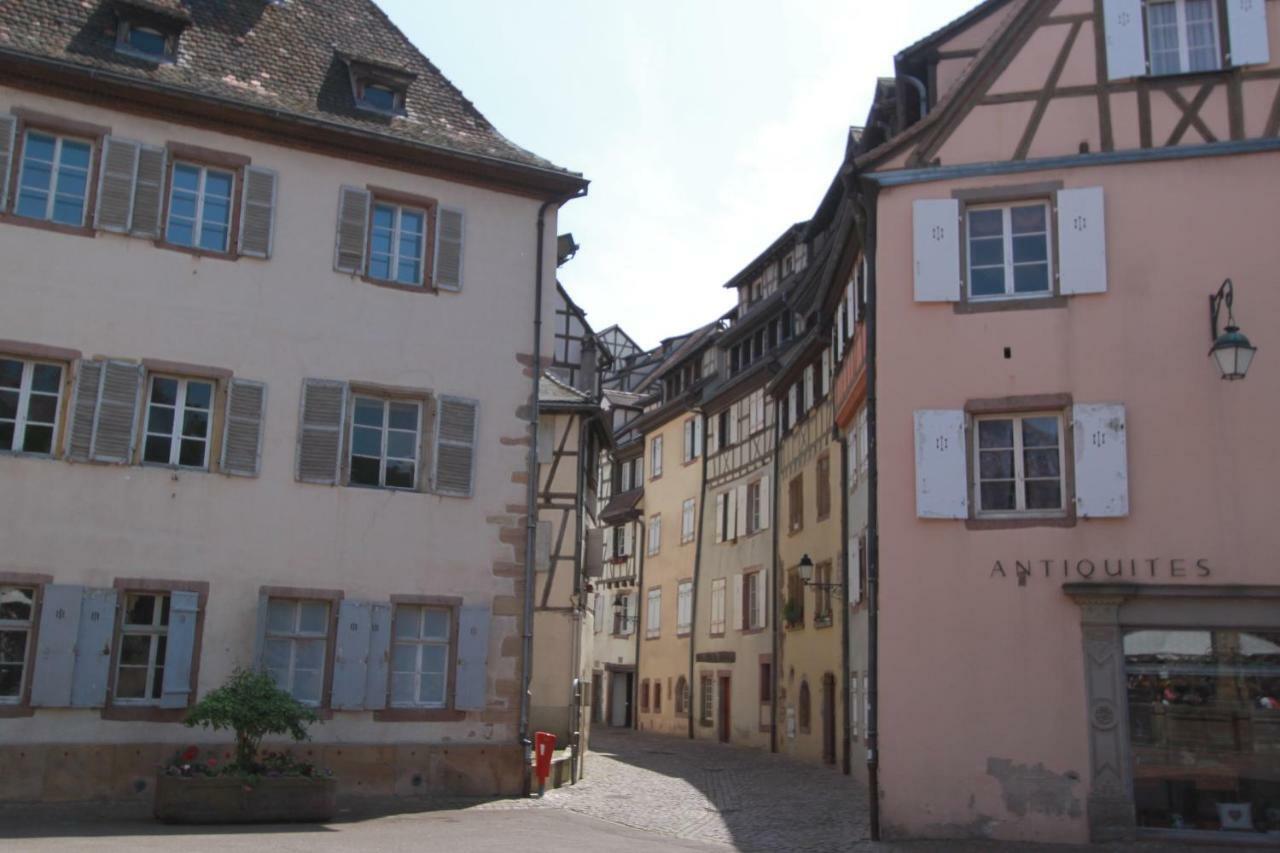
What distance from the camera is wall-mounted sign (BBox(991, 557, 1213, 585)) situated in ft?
45.4

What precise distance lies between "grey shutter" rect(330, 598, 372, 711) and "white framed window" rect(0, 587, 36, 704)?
11.1ft

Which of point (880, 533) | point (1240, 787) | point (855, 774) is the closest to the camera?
point (1240, 787)

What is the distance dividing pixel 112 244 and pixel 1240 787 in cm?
1385

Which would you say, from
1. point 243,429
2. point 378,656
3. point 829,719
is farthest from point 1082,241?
point 829,719

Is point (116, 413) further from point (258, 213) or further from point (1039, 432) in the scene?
point (1039, 432)

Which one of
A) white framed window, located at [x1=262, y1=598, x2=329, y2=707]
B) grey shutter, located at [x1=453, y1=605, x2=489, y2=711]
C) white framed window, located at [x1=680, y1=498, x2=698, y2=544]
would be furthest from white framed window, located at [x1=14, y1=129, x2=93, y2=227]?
white framed window, located at [x1=680, y1=498, x2=698, y2=544]

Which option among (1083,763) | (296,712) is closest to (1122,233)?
(1083,763)

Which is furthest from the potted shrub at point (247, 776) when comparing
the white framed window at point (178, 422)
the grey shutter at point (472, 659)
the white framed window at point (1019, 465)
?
the white framed window at point (1019, 465)

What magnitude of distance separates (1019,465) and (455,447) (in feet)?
22.9

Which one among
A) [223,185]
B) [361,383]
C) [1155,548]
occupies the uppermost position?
[223,185]

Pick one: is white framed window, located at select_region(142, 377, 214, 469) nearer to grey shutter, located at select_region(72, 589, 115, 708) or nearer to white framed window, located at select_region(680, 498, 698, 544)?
grey shutter, located at select_region(72, 589, 115, 708)

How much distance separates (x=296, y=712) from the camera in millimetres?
14133

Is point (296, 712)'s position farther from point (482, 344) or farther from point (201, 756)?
point (482, 344)

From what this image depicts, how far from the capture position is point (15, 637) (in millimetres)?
14539
